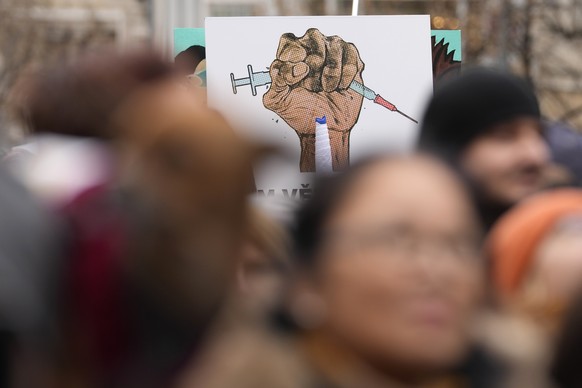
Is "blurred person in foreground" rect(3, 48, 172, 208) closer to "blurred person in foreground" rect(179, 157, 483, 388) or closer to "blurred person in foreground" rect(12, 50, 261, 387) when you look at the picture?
"blurred person in foreground" rect(12, 50, 261, 387)

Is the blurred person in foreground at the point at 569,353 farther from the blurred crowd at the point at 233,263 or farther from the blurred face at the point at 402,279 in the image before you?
the blurred face at the point at 402,279

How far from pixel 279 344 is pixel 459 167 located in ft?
1.61

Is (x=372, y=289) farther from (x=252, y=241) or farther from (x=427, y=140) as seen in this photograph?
(x=427, y=140)

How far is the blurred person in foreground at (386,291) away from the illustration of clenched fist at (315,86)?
8.96ft

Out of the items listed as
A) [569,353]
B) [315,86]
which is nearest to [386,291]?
[569,353]

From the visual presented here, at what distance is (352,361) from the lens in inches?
77.3

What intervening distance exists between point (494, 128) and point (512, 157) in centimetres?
14

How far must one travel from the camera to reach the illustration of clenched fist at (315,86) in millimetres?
4891

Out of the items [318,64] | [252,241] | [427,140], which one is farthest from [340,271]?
[318,64]

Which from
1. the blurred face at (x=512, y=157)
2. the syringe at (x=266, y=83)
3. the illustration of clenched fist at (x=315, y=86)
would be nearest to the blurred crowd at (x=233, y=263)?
the blurred face at (x=512, y=157)

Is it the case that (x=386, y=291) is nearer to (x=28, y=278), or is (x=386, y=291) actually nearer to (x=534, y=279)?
(x=534, y=279)

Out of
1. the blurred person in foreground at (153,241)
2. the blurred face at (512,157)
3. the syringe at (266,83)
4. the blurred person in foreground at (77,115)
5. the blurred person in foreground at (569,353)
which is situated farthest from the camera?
the syringe at (266,83)

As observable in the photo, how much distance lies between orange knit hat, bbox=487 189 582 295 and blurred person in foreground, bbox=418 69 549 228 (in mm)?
591

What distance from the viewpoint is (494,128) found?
3.25m
